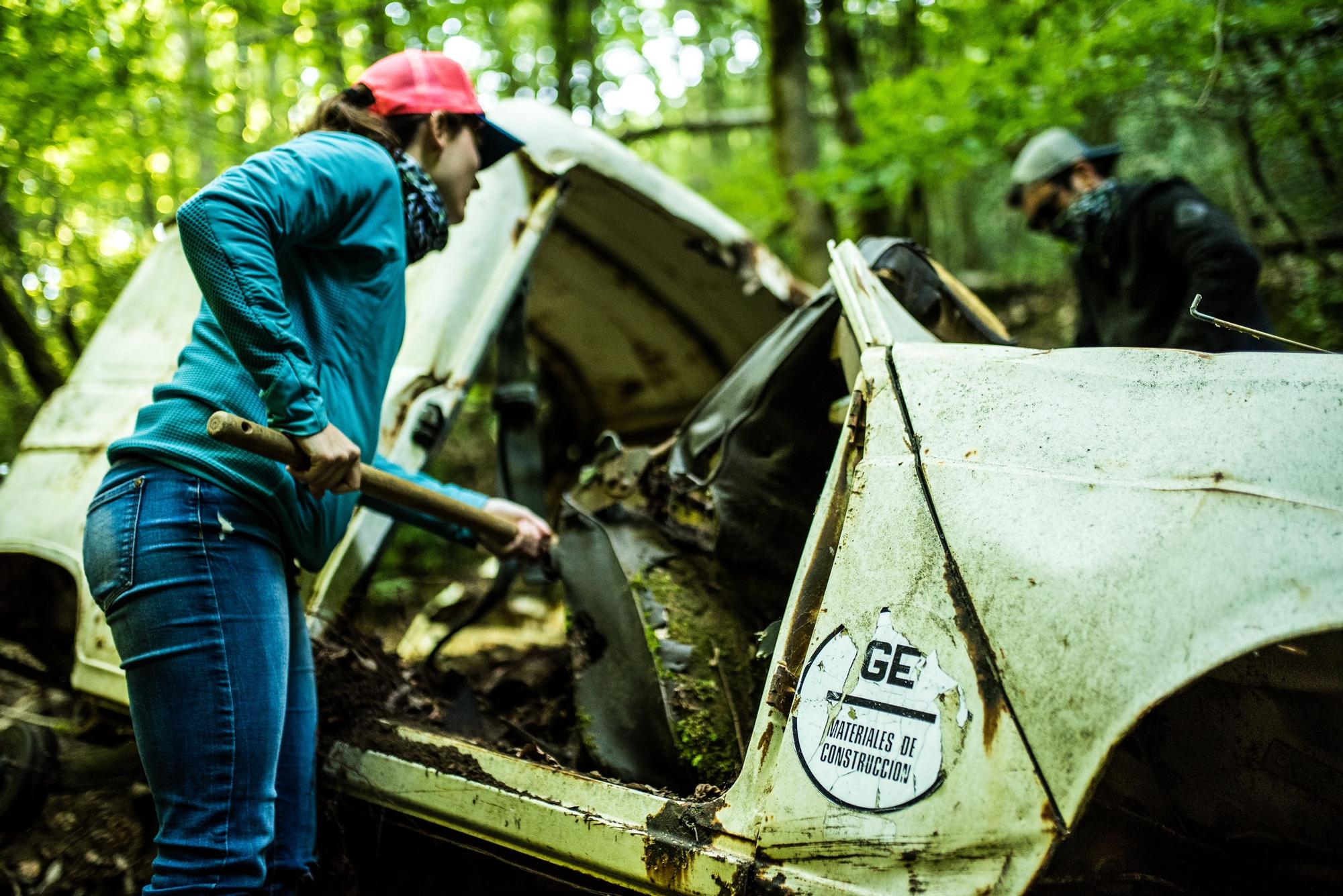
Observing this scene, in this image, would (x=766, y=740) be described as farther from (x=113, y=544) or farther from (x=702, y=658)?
(x=113, y=544)

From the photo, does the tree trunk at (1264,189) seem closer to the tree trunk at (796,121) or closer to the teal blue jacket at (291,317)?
A: the tree trunk at (796,121)

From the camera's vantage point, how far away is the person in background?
2.64 meters

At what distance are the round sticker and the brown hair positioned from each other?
136 cm

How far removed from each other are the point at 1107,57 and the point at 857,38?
126 inches

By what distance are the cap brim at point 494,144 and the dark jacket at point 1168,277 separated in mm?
2017

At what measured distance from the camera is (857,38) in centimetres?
627

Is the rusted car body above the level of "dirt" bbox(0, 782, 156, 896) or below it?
above

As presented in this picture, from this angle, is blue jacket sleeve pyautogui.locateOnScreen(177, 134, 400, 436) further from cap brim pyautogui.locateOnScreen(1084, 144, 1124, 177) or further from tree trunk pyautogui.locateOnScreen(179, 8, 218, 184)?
cap brim pyautogui.locateOnScreen(1084, 144, 1124, 177)

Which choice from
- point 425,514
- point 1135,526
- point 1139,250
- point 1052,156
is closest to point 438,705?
point 425,514

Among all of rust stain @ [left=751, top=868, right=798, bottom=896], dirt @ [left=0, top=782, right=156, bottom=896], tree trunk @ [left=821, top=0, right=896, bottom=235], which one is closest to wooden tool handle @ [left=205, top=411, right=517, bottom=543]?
rust stain @ [left=751, top=868, right=798, bottom=896]

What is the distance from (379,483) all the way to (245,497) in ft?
1.07

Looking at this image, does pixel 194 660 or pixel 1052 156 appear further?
pixel 1052 156

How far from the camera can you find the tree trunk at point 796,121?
5504 mm

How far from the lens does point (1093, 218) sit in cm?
308
